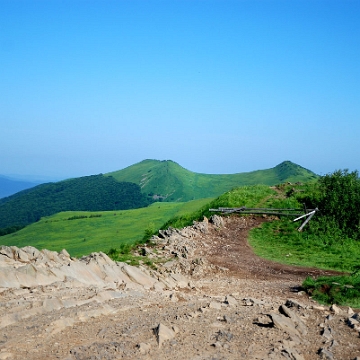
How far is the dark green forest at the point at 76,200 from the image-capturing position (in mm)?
145500

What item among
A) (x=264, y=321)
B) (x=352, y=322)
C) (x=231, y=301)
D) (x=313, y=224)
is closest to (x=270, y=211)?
(x=313, y=224)

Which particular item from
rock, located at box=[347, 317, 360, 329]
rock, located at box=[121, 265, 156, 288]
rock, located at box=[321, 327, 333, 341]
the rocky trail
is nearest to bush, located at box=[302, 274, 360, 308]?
the rocky trail

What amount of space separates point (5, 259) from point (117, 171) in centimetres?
18327

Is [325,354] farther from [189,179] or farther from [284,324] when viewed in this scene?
[189,179]

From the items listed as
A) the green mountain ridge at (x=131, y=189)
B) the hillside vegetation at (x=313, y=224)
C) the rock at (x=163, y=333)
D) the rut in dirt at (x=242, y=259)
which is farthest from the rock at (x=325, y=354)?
the green mountain ridge at (x=131, y=189)

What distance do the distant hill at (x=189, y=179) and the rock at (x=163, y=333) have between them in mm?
109400

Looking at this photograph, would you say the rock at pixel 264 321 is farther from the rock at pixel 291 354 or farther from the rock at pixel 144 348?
the rock at pixel 144 348

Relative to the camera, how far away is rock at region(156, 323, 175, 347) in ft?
26.9

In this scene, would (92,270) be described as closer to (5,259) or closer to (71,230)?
(5,259)

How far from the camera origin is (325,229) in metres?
23.9

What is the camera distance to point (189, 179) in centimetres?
15625

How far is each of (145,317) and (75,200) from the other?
15371 centimetres

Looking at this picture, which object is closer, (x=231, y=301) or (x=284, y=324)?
(x=284, y=324)

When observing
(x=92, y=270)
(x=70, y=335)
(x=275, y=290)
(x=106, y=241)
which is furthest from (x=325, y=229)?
(x=106, y=241)
